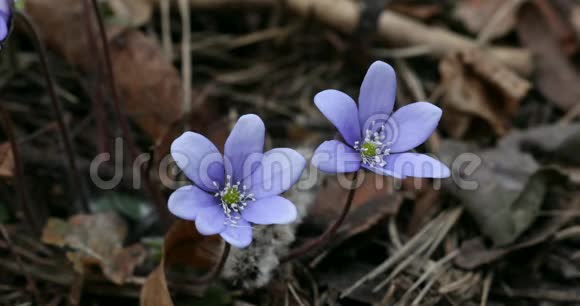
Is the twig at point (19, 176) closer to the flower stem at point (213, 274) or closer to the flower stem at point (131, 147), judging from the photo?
the flower stem at point (131, 147)

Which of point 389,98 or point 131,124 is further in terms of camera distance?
point 131,124

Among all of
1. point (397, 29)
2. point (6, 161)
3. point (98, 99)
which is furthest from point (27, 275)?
point (397, 29)

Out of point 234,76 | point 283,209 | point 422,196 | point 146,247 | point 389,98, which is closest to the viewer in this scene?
point 283,209

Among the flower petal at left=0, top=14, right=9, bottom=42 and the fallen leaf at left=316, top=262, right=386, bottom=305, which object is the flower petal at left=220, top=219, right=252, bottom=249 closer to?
the fallen leaf at left=316, top=262, right=386, bottom=305

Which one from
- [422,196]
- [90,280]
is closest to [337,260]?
[422,196]

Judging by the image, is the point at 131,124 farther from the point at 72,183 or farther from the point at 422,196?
the point at 422,196
